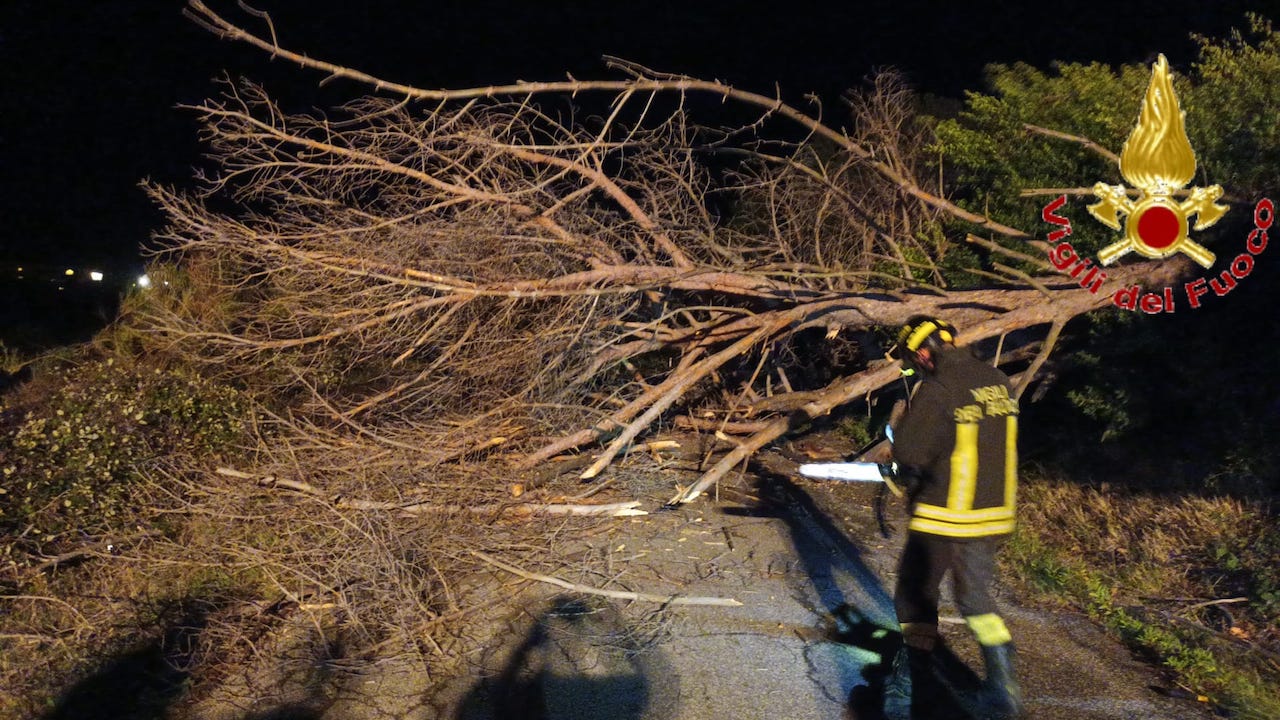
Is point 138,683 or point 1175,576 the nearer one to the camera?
point 138,683

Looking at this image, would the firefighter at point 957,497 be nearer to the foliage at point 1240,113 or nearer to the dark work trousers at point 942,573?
the dark work trousers at point 942,573

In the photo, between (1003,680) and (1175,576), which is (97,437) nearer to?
(1003,680)

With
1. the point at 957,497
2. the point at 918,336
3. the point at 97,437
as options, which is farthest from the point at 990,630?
the point at 97,437

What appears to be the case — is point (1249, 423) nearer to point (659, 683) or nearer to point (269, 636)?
point (659, 683)

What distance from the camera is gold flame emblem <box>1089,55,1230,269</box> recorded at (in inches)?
268

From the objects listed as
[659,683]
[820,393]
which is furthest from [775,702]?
[820,393]

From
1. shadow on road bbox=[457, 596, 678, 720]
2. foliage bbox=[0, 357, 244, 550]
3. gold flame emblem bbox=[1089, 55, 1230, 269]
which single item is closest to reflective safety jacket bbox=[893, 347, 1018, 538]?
shadow on road bbox=[457, 596, 678, 720]

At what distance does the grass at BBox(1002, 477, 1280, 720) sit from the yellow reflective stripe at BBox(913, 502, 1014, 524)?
4.42ft

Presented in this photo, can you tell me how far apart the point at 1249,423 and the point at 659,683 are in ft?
15.2

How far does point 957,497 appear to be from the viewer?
3971mm

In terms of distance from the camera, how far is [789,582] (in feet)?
19.0

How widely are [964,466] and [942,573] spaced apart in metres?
0.50

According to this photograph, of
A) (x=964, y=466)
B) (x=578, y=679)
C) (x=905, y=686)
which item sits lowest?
(x=578, y=679)

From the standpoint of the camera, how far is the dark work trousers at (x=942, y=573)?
4020mm
